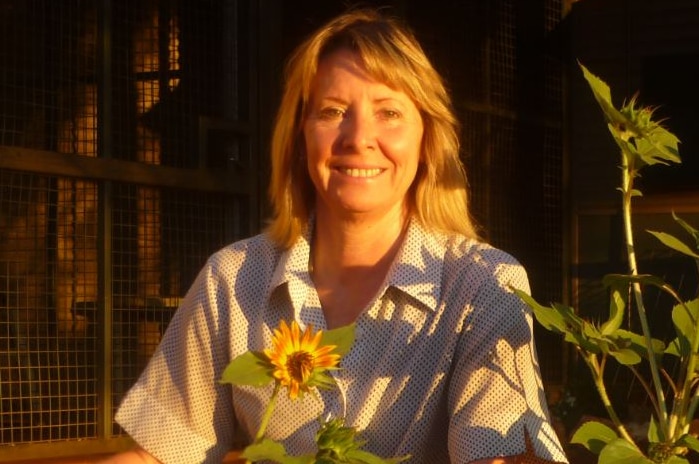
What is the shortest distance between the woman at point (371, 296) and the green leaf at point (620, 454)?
10.4 inches

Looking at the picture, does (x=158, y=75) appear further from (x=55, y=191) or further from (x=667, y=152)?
(x=667, y=152)

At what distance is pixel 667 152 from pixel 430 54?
2.68 metres

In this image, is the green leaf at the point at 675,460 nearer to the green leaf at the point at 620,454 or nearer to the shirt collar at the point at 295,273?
the green leaf at the point at 620,454

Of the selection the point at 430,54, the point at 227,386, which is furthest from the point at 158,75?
the point at 227,386

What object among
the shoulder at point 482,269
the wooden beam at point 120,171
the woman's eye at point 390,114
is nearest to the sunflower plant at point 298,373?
the shoulder at point 482,269

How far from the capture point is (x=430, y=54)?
434cm

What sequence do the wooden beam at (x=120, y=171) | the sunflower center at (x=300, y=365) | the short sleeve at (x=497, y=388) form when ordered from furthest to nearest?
the wooden beam at (x=120, y=171) → the short sleeve at (x=497, y=388) → the sunflower center at (x=300, y=365)

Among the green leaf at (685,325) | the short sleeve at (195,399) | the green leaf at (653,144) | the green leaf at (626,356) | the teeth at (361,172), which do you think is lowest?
the short sleeve at (195,399)

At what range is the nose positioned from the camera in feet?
6.98

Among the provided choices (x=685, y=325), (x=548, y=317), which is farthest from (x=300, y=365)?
(x=685, y=325)

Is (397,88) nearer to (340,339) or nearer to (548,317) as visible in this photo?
(548,317)

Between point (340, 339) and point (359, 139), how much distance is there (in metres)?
0.77

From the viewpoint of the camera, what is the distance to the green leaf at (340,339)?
4.57 ft

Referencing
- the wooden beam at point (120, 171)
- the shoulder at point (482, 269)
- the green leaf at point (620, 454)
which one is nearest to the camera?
the green leaf at point (620, 454)
